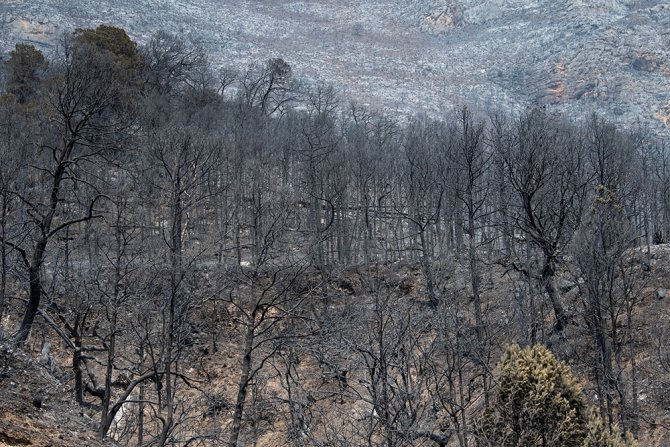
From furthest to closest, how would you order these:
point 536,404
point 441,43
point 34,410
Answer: point 441,43 → point 536,404 → point 34,410

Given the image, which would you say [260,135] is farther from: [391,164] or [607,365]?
[607,365]

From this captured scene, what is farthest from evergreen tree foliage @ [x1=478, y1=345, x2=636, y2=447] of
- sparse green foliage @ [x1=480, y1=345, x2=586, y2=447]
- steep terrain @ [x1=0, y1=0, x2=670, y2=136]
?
steep terrain @ [x1=0, y1=0, x2=670, y2=136]

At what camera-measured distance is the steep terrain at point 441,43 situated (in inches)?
2584

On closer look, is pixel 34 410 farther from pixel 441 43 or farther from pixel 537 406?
pixel 441 43

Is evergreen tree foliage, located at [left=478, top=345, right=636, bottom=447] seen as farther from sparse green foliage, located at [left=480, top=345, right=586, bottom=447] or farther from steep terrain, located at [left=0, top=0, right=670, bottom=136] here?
steep terrain, located at [left=0, top=0, right=670, bottom=136]

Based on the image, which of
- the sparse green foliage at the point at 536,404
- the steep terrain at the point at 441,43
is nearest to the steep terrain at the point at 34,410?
the sparse green foliage at the point at 536,404

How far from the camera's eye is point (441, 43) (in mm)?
84938

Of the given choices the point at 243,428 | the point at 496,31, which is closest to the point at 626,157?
the point at 243,428

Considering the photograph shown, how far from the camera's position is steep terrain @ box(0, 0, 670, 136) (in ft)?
215

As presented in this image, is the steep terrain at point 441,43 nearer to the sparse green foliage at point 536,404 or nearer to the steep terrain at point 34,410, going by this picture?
the sparse green foliage at point 536,404

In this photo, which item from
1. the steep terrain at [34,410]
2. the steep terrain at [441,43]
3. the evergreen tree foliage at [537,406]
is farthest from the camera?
the steep terrain at [441,43]

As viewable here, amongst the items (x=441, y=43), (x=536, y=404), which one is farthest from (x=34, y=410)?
(x=441, y=43)

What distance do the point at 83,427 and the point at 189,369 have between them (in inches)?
515

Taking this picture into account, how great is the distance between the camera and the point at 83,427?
31.2 ft
